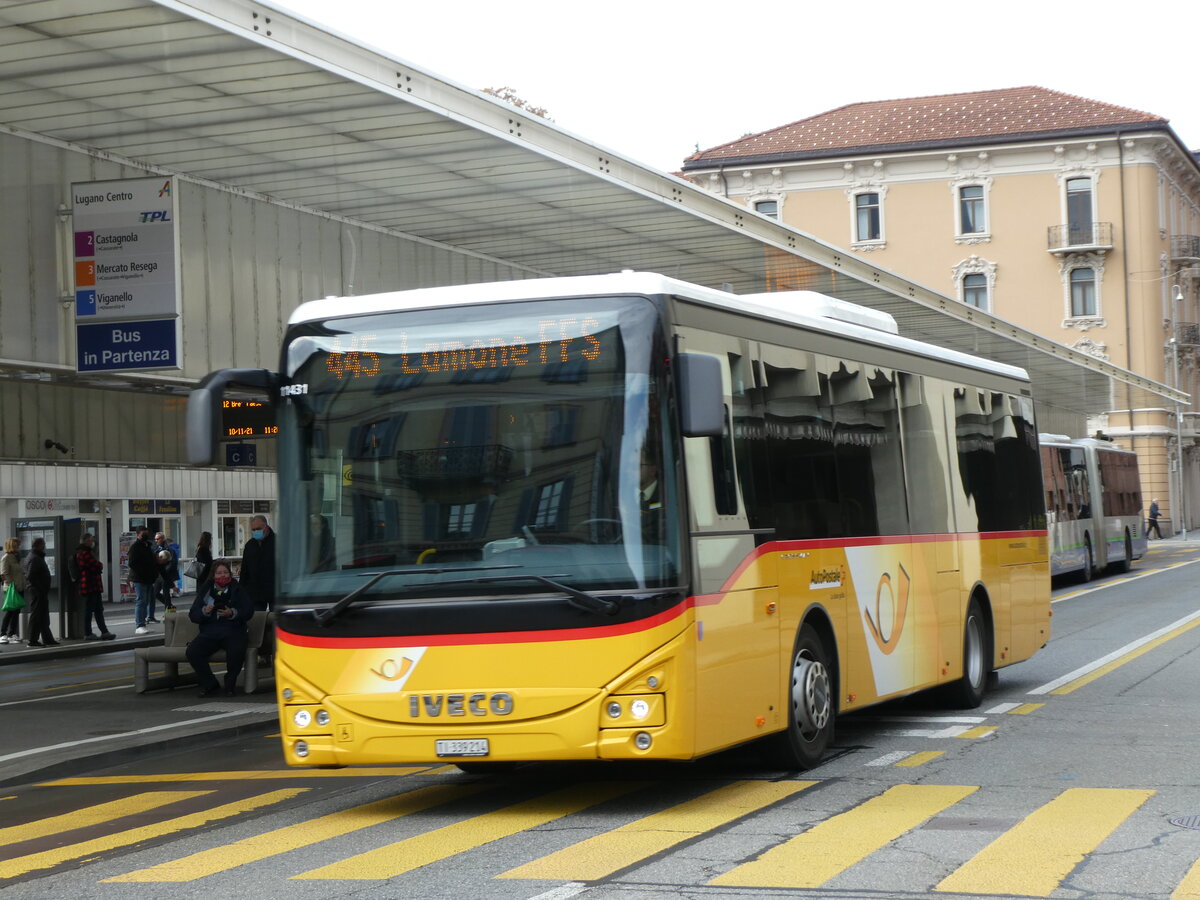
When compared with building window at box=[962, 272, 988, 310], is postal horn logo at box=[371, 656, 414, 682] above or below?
below

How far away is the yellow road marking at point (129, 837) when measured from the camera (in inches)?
319

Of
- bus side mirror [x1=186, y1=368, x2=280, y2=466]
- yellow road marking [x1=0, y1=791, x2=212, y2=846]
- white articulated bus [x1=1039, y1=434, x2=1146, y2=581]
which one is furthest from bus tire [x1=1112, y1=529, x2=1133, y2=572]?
bus side mirror [x1=186, y1=368, x2=280, y2=466]

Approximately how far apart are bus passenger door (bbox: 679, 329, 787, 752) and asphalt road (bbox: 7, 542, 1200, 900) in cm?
49

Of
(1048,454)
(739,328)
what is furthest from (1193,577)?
(739,328)

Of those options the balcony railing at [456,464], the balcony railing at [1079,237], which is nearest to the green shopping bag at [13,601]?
the balcony railing at [456,464]

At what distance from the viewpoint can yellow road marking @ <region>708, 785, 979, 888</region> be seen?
6855 millimetres

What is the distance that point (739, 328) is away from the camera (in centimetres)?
957

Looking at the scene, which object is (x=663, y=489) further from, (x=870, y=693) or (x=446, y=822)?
(x=870, y=693)

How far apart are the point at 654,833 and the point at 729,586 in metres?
1.47

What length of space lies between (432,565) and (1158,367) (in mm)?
66390

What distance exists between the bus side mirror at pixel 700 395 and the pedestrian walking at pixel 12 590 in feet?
62.3

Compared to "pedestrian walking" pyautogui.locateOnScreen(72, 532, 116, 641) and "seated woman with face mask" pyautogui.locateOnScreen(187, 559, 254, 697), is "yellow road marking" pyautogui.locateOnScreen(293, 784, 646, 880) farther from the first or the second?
"pedestrian walking" pyautogui.locateOnScreen(72, 532, 116, 641)

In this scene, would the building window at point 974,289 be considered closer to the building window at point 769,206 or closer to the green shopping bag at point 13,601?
the building window at point 769,206

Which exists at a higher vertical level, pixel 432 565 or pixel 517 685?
pixel 432 565
